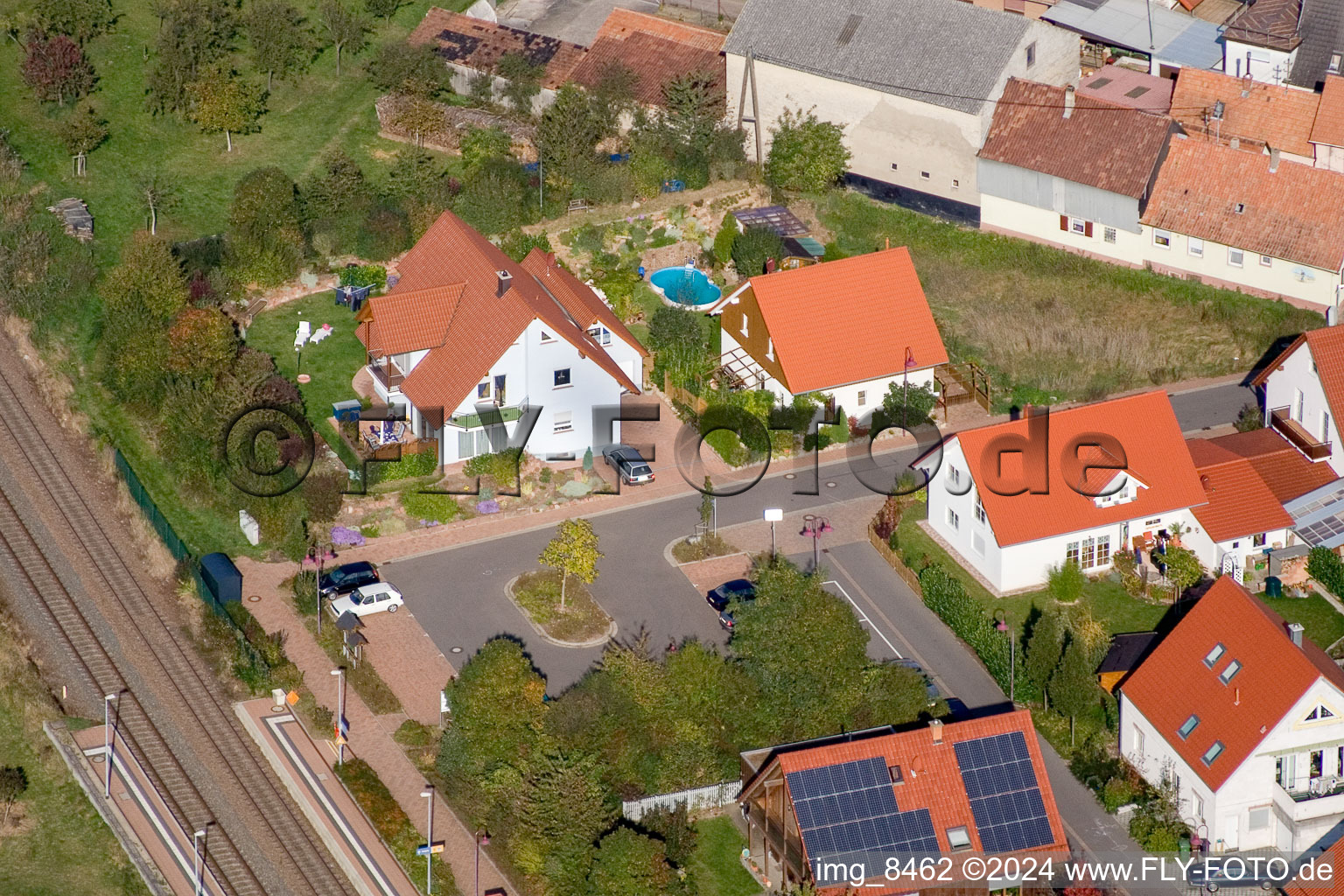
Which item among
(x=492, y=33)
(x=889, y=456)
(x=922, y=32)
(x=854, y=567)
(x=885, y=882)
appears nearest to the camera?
(x=885, y=882)

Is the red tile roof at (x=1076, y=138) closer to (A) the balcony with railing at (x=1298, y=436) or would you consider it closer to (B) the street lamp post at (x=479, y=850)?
(A) the balcony with railing at (x=1298, y=436)

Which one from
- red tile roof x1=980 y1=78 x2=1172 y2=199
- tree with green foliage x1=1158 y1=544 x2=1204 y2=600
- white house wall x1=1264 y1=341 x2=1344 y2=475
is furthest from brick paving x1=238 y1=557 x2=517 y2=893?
red tile roof x1=980 y1=78 x2=1172 y2=199

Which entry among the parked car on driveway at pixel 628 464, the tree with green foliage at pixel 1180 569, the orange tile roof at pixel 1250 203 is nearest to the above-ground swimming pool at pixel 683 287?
the parked car on driveway at pixel 628 464

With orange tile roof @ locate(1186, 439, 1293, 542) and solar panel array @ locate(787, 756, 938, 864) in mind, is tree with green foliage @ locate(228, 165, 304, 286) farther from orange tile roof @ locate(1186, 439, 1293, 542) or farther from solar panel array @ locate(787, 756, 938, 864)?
solar panel array @ locate(787, 756, 938, 864)

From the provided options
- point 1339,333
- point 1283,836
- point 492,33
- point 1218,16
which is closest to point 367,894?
point 1283,836

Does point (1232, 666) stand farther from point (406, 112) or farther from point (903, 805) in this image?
point (406, 112)

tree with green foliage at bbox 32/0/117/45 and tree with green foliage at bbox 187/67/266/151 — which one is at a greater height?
tree with green foliage at bbox 32/0/117/45

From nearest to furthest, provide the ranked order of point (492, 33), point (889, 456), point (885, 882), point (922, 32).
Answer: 1. point (885, 882)
2. point (889, 456)
3. point (922, 32)
4. point (492, 33)
